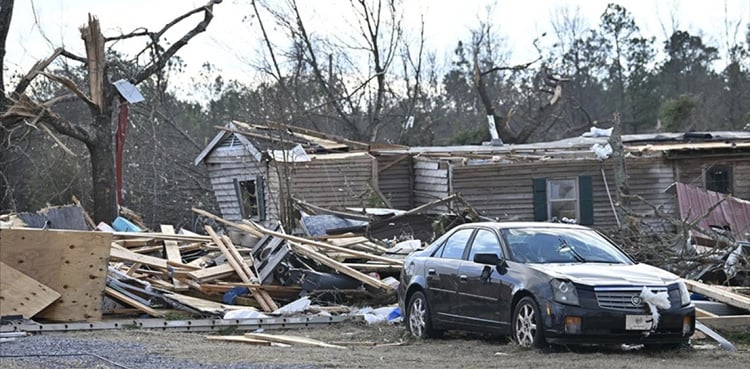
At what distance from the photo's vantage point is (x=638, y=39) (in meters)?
70.6

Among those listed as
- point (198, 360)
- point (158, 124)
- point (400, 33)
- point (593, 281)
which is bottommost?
point (198, 360)

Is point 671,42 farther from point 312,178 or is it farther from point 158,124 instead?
point 312,178

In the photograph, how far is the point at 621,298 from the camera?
37.2 feet

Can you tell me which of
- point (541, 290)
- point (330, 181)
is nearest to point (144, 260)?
point (541, 290)

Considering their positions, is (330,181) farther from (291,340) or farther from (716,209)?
(291,340)

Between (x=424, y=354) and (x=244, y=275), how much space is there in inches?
277

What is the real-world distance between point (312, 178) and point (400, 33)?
16.9 metres

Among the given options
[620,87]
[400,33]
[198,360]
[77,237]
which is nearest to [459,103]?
[620,87]

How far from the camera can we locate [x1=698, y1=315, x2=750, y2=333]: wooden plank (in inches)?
531

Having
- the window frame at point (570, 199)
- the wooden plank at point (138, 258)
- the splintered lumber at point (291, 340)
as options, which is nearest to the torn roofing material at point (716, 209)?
the window frame at point (570, 199)

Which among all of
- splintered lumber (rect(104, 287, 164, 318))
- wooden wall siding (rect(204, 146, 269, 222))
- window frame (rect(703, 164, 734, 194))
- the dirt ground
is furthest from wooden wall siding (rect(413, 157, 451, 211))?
the dirt ground

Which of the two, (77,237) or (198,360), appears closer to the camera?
(198,360)

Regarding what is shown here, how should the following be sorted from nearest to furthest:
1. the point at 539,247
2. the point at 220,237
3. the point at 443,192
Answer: the point at 539,247
the point at 220,237
the point at 443,192

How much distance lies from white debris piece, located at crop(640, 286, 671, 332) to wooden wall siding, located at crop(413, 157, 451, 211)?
18846 mm
